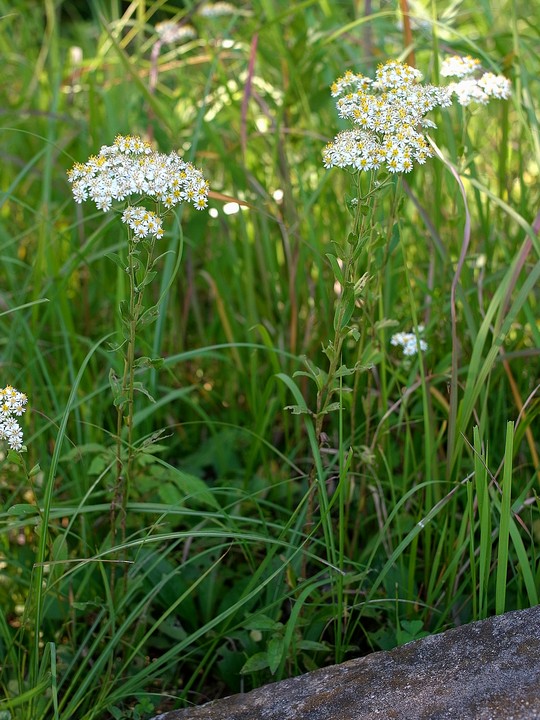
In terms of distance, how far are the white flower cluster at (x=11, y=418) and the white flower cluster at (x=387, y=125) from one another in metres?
0.55

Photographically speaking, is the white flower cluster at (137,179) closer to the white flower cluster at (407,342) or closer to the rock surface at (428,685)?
the white flower cluster at (407,342)

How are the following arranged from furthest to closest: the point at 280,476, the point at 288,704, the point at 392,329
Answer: the point at 392,329
the point at 280,476
the point at 288,704

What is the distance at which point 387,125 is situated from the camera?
1127 mm

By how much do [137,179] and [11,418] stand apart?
1.22ft

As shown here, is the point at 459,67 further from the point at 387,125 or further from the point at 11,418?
the point at 11,418

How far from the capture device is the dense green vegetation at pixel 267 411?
3.90 ft

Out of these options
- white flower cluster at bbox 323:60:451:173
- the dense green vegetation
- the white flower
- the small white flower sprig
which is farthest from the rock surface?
the white flower

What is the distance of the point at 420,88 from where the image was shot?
1.19m

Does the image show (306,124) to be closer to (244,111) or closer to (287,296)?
(244,111)

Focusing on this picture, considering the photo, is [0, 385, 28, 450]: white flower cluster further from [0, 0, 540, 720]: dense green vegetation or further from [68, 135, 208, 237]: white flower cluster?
[68, 135, 208, 237]: white flower cluster

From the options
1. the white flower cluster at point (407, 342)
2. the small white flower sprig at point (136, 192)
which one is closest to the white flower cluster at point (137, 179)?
the small white flower sprig at point (136, 192)

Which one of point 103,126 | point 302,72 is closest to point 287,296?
point 302,72

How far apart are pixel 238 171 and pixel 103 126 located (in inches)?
23.7

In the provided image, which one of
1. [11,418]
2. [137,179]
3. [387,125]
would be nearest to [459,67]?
[387,125]
